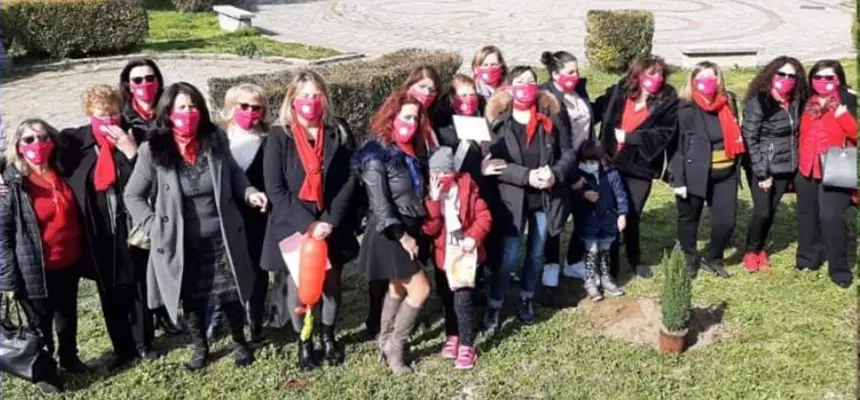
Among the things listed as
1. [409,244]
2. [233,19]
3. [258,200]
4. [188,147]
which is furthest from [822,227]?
[233,19]

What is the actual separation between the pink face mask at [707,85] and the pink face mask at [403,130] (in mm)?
2521

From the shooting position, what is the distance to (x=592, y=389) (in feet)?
18.6

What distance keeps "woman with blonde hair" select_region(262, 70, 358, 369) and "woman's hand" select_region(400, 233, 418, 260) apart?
394mm

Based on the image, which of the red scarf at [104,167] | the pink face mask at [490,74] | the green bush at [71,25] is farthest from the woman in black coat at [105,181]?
the green bush at [71,25]

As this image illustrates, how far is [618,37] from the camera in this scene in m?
15.5

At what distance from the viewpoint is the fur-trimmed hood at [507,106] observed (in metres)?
6.21

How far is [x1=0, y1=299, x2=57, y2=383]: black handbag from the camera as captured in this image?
17.5ft

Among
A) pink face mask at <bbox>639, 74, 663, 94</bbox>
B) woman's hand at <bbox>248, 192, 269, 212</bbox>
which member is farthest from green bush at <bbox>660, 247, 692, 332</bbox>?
woman's hand at <bbox>248, 192, 269, 212</bbox>

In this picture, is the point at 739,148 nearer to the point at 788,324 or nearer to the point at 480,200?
the point at 788,324

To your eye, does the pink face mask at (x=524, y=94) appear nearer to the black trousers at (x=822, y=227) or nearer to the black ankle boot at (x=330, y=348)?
the black ankle boot at (x=330, y=348)

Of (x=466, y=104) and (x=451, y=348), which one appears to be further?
(x=466, y=104)

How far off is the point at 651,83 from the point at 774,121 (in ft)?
3.31

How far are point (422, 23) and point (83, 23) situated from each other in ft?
27.6

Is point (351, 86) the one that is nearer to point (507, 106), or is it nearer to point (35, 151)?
point (507, 106)
